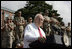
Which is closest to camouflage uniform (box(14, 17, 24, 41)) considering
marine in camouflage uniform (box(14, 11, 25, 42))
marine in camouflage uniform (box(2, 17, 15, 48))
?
marine in camouflage uniform (box(14, 11, 25, 42))

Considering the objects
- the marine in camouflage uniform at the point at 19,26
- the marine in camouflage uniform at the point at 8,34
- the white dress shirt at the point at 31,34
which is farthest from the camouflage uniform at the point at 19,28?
the white dress shirt at the point at 31,34

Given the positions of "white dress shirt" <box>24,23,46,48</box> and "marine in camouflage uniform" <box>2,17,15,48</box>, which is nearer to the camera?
"white dress shirt" <box>24,23,46,48</box>

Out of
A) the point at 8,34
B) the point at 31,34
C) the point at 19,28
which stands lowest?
the point at 8,34

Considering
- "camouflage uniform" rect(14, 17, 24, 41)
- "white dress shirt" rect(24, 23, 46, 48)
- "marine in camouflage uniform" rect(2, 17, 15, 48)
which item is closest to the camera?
"white dress shirt" rect(24, 23, 46, 48)

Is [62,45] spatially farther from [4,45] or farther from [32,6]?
[32,6]

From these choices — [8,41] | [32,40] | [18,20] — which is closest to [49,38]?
[32,40]

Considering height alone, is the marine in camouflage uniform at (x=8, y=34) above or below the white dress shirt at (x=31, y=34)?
below

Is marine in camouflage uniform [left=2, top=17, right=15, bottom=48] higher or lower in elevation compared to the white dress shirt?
lower

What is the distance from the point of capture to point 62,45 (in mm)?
4781

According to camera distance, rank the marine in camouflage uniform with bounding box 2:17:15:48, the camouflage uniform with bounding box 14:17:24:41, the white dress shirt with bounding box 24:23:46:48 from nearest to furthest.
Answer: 1. the white dress shirt with bounding box 24:23:46:48
2. the marine in camouflage uniform with bounding box 2:17:15:48
3. the camouflage uniform with bounding box 14:17:24:41

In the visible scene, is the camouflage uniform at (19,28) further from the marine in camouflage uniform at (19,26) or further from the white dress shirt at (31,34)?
the white dress shirt at (31,34)

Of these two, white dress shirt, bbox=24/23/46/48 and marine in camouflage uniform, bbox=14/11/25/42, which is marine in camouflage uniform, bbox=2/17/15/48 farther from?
white dress shirt, bbox=24/23/46/48

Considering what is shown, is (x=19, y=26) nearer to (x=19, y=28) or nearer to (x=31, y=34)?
(x=19, y=28)

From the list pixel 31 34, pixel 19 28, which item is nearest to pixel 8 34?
pixel 19 28
